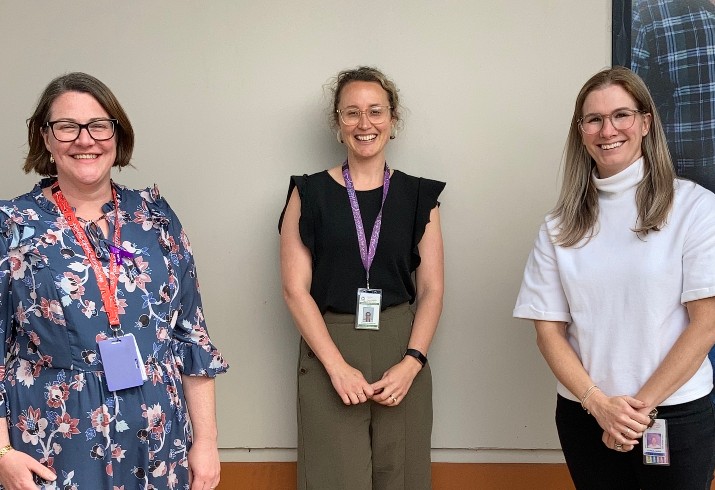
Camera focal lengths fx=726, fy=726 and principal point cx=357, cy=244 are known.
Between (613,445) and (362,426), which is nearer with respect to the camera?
(613,445)

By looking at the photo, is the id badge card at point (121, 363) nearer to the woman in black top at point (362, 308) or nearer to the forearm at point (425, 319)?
the woman in black top at point (362, 308)

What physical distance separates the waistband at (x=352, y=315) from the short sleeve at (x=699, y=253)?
0.92 m

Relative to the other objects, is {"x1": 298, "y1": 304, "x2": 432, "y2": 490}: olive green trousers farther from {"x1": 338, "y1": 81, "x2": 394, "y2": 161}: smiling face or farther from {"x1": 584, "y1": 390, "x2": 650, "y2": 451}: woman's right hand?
{"x1": 584, "y1": 390, "x2": 650, "y2": 451}: woman's right hand

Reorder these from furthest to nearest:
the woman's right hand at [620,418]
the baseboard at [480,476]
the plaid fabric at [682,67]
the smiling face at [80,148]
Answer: the baseboard at [480,476]
the plaid fabric at [682,67]
the woman's right hand at [620,418]
the smiling face at [80,148]

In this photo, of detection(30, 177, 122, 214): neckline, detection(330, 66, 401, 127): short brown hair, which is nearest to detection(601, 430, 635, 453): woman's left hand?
detection(330, 66, 401, 127): short brown hair

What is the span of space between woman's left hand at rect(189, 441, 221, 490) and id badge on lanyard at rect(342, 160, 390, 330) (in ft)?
2.34

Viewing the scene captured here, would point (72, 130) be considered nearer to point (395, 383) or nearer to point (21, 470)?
point (21, 470)

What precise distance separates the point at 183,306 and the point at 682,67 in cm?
206

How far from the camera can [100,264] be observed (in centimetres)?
168

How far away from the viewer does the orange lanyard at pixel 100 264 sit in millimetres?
1654

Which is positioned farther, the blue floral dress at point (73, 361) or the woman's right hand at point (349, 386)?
the woman's right hand at point (349, 386)

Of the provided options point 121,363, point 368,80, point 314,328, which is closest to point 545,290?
point 314,328

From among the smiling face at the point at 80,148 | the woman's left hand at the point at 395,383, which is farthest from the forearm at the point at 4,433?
the woman's left hand at the point at 395,383

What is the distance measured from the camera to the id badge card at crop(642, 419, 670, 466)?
1817 mm
